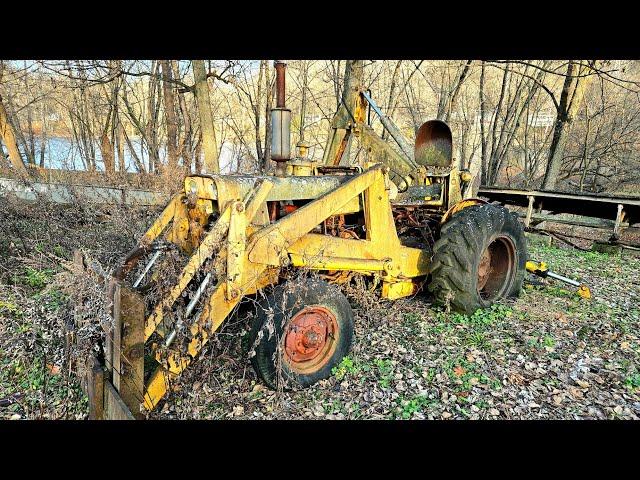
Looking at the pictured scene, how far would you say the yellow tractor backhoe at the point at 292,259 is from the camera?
122 inches

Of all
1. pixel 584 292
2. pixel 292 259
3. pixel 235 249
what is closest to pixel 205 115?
pixel 292 259

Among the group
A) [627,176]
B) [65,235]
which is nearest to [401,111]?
[627,176]

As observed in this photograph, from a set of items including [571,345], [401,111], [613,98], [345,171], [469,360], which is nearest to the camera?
[469,360]

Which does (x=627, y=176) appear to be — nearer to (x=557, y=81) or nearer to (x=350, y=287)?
(x=557, y=81)

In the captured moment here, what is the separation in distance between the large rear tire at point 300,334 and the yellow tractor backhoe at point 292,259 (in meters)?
0.01

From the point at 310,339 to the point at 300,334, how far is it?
11 cm

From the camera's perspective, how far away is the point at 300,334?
3729 millimetres

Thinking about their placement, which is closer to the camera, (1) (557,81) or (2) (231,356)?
(2) (231,356)

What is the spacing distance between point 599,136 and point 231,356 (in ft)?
60.4

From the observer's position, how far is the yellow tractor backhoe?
3.10 meters

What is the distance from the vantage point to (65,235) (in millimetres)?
7535

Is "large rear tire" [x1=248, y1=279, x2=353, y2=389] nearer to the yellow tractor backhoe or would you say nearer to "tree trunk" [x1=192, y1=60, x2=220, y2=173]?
the yellow tractor backhoe

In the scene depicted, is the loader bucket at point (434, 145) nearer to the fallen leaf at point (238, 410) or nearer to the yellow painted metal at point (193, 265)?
the yellow painted metal at point (193, 265)

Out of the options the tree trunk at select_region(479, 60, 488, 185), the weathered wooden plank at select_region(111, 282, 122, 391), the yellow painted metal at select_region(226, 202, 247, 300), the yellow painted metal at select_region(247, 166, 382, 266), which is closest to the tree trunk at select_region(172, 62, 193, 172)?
the tree trunk at select_region(479, 60, 488, 185)
